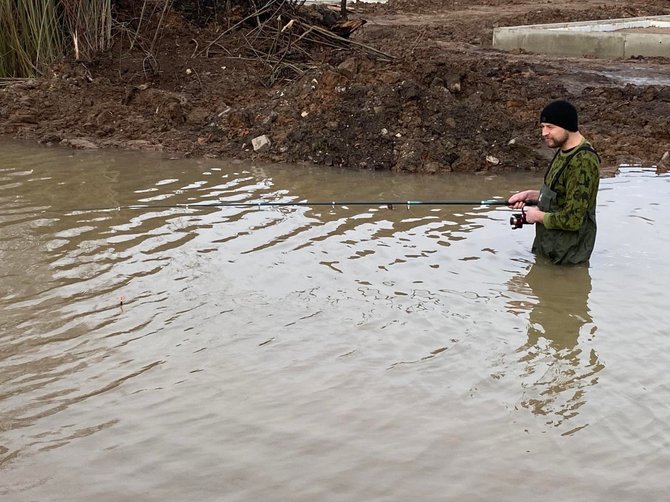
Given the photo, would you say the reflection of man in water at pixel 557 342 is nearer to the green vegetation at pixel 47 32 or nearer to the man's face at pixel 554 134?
the man's face at pixel 554 134

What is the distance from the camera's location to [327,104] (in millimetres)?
10969

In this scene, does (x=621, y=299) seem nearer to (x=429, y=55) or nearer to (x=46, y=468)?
(x=46, y=468)

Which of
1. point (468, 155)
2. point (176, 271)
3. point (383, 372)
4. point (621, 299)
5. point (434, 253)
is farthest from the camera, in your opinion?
point (468, 155)

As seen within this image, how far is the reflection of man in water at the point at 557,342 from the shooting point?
461 centimetres

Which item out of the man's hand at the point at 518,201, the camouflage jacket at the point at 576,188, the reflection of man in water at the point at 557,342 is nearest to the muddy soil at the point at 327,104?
the man's hand at the point at 518,201

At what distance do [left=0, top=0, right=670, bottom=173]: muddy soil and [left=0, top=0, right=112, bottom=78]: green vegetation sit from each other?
30cm

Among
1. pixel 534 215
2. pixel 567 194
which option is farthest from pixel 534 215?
pixel 567 194

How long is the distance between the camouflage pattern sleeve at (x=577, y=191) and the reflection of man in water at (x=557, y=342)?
0.39 meters

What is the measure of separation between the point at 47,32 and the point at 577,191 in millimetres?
8850

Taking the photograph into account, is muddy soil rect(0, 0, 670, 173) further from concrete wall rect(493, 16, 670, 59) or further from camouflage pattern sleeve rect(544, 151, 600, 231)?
camouflage pattern sleeve rect(544, 151, 600, 231)

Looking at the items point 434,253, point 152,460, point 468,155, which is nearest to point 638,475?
point 152,460

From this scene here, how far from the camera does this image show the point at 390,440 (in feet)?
13.5

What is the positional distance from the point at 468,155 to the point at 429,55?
10.8 feet

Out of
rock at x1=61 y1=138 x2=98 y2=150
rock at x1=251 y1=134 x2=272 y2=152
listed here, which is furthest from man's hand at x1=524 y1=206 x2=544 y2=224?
rock at x1=61 y1=138 x2=98 y2=150
